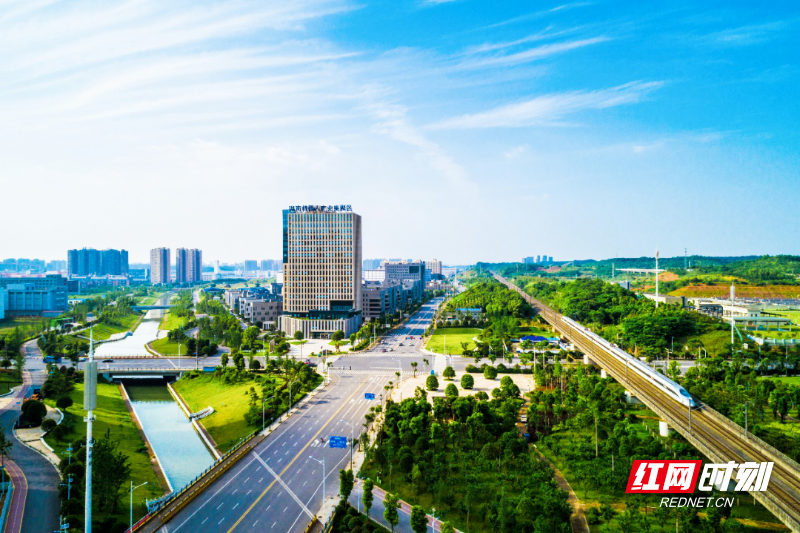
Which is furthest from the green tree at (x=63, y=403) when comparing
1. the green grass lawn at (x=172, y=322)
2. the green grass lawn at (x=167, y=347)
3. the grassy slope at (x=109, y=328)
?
the green grass lawn at (x=172, y=322)

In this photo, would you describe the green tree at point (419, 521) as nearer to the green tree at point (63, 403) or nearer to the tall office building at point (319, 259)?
the green tree at point (63, 403)

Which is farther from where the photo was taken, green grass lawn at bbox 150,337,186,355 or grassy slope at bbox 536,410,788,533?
green grass lawn at bbox 150,337,186,355

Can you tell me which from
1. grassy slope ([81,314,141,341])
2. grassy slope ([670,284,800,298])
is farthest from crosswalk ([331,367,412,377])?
grassy slope ([670,284,800,298])

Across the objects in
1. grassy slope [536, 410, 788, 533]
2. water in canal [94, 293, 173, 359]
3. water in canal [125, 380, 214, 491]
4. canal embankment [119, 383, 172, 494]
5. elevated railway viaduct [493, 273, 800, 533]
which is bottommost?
water in canal [125, 380, 214, 491]

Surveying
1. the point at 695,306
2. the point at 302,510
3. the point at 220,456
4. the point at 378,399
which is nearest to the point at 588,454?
the point at 302,510

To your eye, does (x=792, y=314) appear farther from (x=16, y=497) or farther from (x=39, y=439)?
(x=16, y=497)

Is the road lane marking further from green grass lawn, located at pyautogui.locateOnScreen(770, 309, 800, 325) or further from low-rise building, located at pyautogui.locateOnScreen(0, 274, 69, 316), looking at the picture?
low-rise building, located at pyautogui.locateOnScreen(0, 274, 69, 316)
